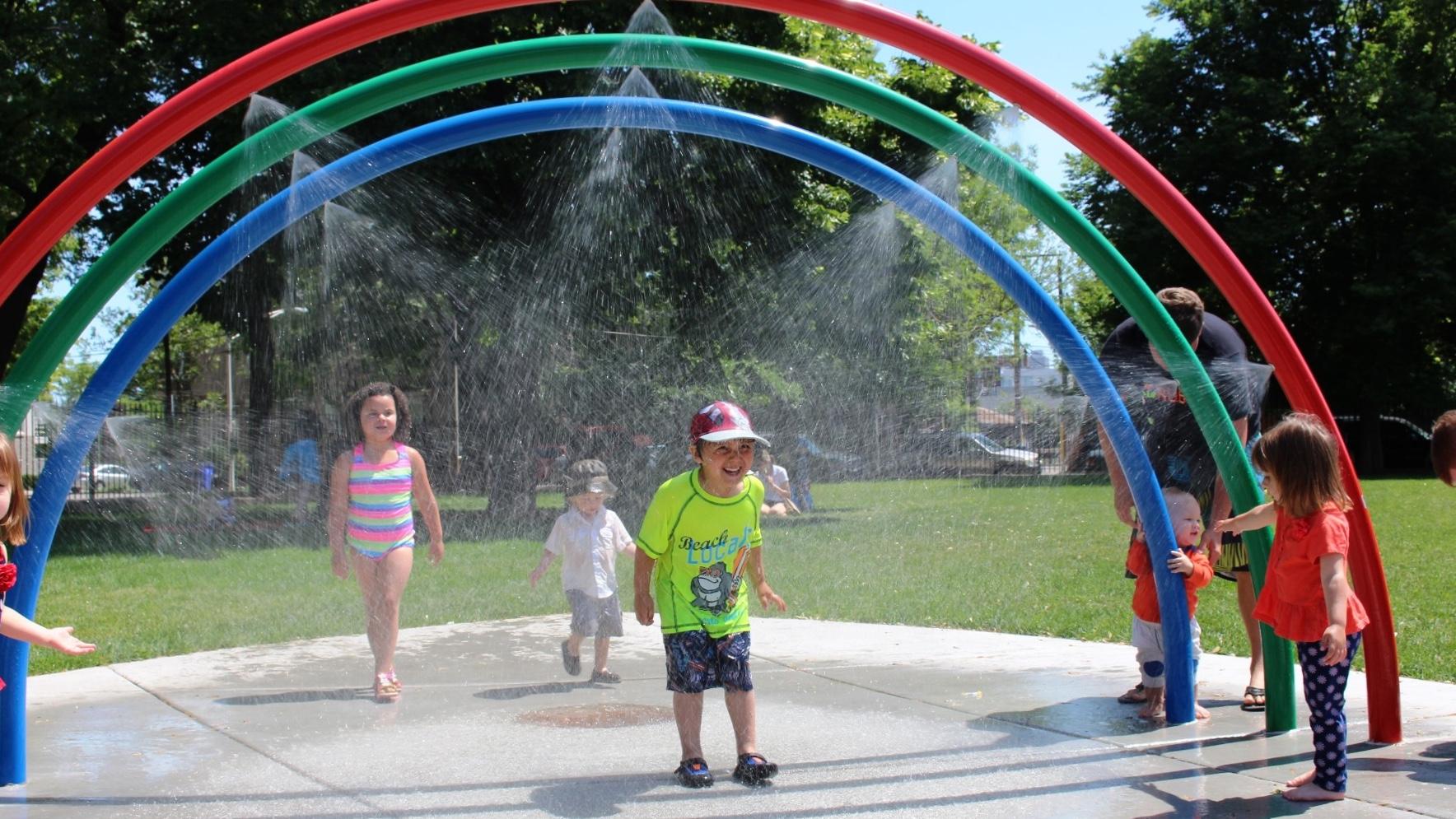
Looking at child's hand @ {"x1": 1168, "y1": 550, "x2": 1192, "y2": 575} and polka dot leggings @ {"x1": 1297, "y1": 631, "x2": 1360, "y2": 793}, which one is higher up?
child's hand @ {"x1": 1168, "y1": 550, "x2": 1192, "y2": 575}

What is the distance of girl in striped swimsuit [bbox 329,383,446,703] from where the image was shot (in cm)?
620

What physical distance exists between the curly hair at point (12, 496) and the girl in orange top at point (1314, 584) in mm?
4048

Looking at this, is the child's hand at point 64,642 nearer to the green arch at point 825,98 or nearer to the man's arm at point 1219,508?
the green arch at point 825,98

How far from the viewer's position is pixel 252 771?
15.8 feet

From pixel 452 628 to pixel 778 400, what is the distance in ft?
33.9

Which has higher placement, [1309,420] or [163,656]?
[1309,420]

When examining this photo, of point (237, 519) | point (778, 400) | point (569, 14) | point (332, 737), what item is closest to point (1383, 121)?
point (778, 400)

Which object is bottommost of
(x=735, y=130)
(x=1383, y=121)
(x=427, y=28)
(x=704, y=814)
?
(x=704, y=814)

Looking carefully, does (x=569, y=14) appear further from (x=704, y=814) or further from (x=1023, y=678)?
(x=704, y=814)

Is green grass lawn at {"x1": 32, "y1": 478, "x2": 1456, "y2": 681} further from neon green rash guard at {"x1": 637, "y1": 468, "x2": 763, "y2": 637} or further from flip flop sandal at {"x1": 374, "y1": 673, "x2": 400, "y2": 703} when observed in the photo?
neon green rash guard at {"x1": 637, "y1": 468, "x2": 763, "y2": 637}

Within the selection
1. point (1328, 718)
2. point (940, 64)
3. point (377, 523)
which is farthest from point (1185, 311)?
point (377, 523)

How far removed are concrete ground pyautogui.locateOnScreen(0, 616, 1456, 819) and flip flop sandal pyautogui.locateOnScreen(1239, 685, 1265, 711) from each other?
82mm

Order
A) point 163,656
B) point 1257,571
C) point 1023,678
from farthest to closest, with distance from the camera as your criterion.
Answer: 1. point 163,656
2. point 1023,678
3. point 1257,571

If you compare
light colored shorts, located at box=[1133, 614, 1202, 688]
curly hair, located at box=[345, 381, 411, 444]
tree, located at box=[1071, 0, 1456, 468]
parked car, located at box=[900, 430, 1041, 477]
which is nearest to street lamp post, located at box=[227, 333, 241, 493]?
parked car, located at box=[900, 430, 1041, 477]
